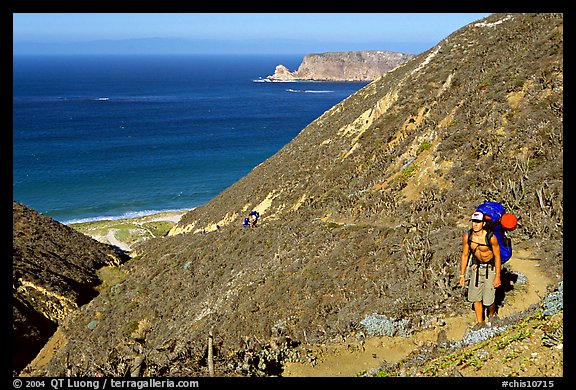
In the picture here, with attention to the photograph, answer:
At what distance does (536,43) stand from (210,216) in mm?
30255

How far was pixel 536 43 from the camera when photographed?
24.1 meters

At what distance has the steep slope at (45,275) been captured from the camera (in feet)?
79.6

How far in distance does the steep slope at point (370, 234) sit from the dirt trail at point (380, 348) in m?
0.39

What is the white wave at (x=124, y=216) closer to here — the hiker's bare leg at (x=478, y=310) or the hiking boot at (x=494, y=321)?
the hiker's bare leg at (x=478, y=310)

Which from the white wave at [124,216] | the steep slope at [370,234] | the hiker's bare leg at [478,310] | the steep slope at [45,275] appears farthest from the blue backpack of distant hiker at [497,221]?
the white wave at [124,216]

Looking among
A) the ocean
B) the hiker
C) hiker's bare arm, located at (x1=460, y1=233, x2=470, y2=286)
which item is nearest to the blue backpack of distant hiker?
the hiker

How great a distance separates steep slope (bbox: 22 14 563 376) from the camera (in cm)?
1091

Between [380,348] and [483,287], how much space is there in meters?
2.56

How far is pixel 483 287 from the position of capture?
8.59m

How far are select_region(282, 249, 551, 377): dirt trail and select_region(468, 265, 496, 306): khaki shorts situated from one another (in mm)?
840

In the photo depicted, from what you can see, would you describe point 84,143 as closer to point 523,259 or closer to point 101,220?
point 101,220

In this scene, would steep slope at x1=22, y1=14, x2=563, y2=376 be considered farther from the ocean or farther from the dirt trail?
the ocean
